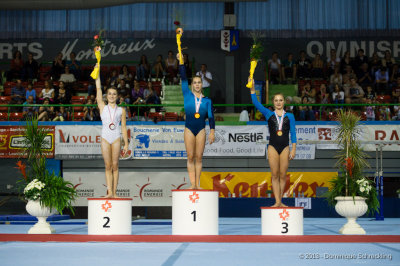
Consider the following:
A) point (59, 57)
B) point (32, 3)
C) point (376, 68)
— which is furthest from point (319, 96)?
point (32, 3)

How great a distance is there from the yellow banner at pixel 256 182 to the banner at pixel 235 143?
2.61 feet

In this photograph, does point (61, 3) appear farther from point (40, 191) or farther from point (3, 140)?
point (40, 191)

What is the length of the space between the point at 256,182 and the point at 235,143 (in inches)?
58.7

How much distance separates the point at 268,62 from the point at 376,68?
4.10m

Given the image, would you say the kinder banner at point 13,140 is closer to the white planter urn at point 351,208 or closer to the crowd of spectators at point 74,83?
the crowd of spectators at point 74,83

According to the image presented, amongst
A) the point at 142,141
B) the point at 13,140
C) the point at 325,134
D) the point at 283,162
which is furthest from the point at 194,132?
the point at 13,140

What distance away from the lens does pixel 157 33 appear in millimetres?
25188

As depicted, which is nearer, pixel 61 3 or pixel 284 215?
pixel 284 215

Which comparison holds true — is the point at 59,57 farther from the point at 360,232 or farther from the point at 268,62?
the point at 360,232

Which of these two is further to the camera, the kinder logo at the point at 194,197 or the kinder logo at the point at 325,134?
the kinder logo at the point at 325,134

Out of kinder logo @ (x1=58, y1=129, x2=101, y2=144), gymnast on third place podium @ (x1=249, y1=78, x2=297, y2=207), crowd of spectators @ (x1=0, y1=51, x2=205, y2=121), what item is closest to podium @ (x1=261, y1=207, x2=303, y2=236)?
gymnast on third place podium @ (x1=249, y1=78, x2=297, y2=207)

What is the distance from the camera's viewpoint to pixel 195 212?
991 cm

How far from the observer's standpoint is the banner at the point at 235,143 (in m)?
19.3

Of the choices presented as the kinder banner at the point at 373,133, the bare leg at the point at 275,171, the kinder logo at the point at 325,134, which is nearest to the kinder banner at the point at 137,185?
the kinder logo at the point at 325,134
